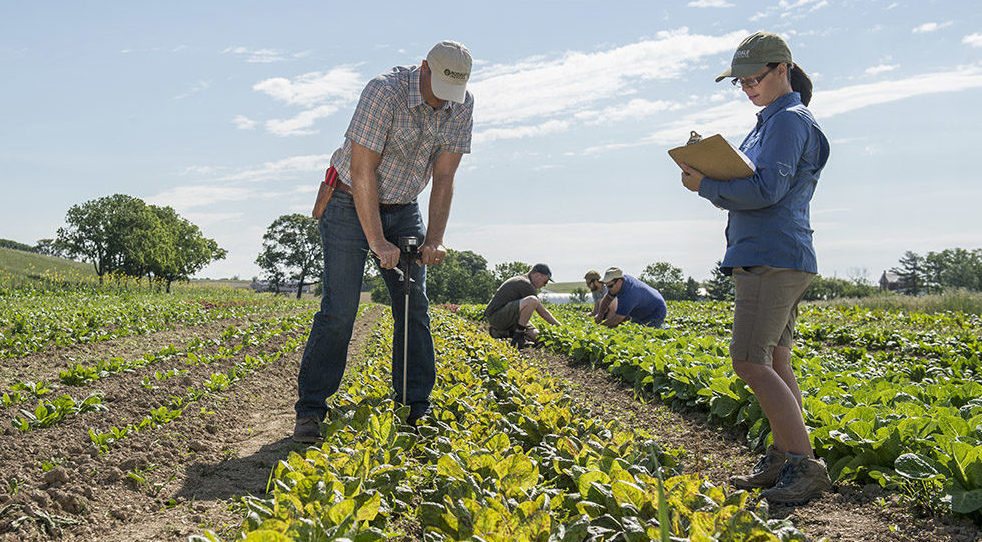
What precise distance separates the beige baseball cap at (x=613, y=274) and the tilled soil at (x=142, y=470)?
19.9 feet

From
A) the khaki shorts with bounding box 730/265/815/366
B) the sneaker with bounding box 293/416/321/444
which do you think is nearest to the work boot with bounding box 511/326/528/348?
the sneaker with bounding box 293/416/321/444

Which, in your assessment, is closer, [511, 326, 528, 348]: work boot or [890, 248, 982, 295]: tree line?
[511, 326, 528, 348]: work boot

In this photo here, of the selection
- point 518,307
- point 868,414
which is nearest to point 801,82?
point 868,414

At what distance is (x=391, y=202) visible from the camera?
3.93 meters

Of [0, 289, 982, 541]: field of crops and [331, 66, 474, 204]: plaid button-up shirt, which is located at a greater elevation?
[331, 66, 474, 204]: plaid button-up shirt

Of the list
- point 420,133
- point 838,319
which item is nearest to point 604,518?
point 420,133

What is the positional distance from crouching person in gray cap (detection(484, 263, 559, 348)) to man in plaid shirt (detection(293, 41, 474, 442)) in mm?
5655

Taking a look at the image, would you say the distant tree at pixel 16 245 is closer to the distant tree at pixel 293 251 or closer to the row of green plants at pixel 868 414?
the distant tree at pixel 293 251

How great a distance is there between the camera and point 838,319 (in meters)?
15.6

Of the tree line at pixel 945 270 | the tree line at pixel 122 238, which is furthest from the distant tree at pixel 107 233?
the tree line at pixel 945 270

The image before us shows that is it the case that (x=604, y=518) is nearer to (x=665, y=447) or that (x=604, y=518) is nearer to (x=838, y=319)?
(x=665, y=447)

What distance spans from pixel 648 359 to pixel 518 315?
4.13m

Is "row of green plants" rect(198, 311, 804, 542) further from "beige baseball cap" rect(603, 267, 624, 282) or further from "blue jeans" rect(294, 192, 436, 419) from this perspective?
"beige baseball cap" rect(603, 267, 624, 282)

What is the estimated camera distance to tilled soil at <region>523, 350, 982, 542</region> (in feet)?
8.30
